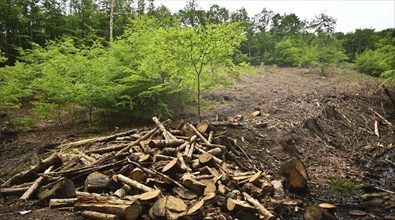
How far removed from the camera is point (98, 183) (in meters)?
4.70

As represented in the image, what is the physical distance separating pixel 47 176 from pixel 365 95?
15658 millimetres

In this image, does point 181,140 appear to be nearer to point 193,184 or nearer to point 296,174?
point 193,184

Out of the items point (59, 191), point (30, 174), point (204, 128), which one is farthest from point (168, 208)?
point (30, 174)

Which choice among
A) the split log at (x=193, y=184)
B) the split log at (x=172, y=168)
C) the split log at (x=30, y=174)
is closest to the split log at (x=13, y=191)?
the split log at (x=30, y=174)

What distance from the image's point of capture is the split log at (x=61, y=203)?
4.41 metres

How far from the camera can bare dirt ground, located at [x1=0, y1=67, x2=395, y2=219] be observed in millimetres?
5590

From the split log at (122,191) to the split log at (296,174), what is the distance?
360cm

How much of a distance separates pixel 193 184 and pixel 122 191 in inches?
51.1

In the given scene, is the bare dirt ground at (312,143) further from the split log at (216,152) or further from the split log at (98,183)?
the split log at (216,152)

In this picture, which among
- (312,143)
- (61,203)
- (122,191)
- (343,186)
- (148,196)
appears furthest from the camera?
(312,143)

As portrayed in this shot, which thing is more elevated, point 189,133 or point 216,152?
point 189,133

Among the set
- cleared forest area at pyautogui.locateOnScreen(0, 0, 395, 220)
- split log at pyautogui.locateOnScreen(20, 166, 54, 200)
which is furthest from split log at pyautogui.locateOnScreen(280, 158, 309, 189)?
split log at pyautogui.locateOnScreen(20, 166, 54, 200)

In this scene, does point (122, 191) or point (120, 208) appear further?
point (122, 191)

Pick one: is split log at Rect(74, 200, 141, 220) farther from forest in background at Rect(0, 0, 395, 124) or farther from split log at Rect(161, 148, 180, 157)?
forest in background at Rect(0, 0, 395, 124)
